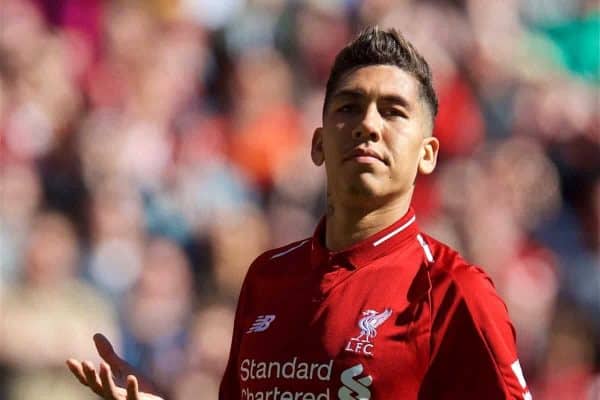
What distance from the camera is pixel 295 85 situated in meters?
8.66

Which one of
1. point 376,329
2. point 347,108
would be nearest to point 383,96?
point 347,108

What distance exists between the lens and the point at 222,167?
8.27 meters

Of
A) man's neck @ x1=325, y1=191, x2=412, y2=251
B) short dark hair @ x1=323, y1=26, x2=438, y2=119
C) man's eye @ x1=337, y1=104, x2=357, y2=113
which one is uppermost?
short dark hair @ x1=323, y1=26, x2=438, y2=119

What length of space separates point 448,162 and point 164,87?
1937 millimetres

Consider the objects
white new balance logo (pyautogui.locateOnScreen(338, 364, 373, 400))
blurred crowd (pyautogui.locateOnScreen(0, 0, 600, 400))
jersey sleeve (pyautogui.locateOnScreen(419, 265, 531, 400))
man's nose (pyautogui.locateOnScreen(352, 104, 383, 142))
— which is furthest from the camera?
blurred crowd (pyautogui.locateOnScreen(0, 0, 600, 400))

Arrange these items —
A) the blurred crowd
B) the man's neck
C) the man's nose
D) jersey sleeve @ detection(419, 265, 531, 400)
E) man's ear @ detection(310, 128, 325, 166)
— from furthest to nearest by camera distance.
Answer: the blurred crowd < man's ear @ detection(310, 128, 325, 166) < the man's neck < the man's nose < jersey sleeve @ detection(419, 265, 531, 400)

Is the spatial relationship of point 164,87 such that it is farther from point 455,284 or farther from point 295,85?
point 455,284

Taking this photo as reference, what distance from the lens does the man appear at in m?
3.44

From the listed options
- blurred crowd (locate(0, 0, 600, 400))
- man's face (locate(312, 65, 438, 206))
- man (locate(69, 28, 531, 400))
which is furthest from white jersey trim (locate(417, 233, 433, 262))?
blurred crowd (locate(0, 0, 600, 400))

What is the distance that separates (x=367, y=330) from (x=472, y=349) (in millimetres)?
327

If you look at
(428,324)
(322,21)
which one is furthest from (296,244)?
(322,21)

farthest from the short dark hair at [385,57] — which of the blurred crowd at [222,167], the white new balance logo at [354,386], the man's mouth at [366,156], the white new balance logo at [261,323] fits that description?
the blurred crowd at [222,167]

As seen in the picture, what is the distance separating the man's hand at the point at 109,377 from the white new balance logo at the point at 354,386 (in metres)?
0.57

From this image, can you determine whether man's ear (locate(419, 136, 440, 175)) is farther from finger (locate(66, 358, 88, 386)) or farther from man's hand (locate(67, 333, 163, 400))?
finger (locate(66, 358, 88, 386))
